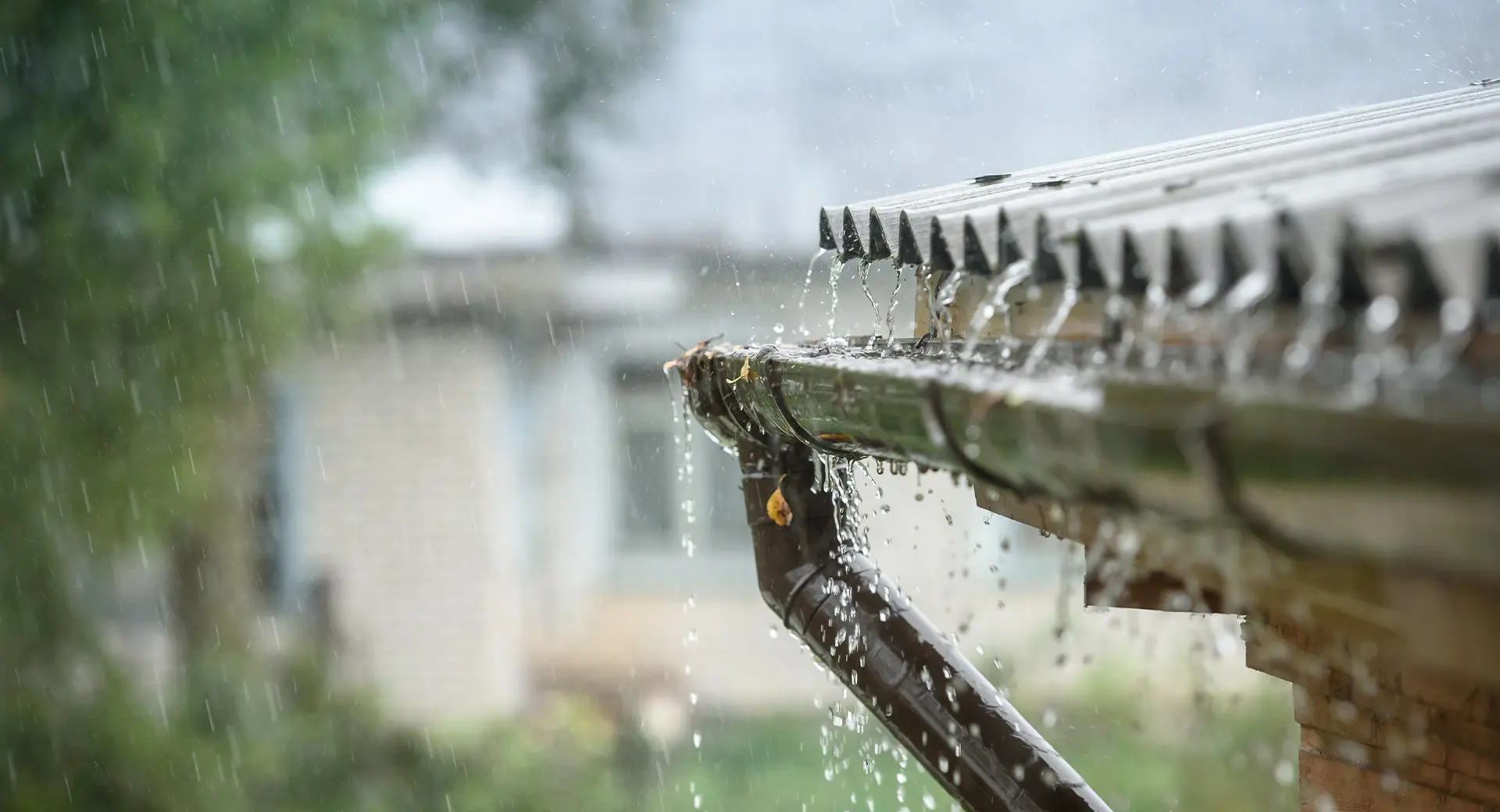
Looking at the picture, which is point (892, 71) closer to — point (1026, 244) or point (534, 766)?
point (534, 766)

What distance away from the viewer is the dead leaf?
190 cm

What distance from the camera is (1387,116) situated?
1659 mm

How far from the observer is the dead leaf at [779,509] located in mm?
1902

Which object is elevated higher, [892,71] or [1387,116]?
[892,71]

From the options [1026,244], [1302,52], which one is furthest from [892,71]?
[1026,244]

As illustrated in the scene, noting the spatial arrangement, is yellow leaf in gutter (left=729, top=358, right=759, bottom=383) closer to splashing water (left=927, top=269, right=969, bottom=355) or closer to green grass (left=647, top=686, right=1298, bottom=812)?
splashing water (left=927, top=269, right=969, bottom=355)

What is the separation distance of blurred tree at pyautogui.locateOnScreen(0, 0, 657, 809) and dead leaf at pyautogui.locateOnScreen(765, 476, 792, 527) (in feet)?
16.4

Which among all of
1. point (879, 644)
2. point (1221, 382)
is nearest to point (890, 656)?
point (879, 644)

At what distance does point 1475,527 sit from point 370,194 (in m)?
6.55

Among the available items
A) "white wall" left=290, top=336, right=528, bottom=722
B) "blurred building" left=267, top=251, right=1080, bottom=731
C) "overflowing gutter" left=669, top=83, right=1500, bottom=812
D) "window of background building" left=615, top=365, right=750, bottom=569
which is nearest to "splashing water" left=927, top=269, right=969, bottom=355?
"overflowing gutter" left=669, top=83, right=1500, bottom=812

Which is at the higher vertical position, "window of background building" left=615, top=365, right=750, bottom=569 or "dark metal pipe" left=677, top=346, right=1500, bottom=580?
"dark metal pipe" left=677, top=346, right=1500, bottom=580

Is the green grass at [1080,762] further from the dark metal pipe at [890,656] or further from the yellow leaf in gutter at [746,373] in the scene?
the yellow leaf in gutter at [746,373]

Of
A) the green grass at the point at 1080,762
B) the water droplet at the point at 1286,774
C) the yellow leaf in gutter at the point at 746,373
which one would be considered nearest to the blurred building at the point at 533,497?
the green grass at the point at 1080,762

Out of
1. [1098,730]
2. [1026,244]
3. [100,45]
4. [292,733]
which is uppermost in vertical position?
[100,45]
